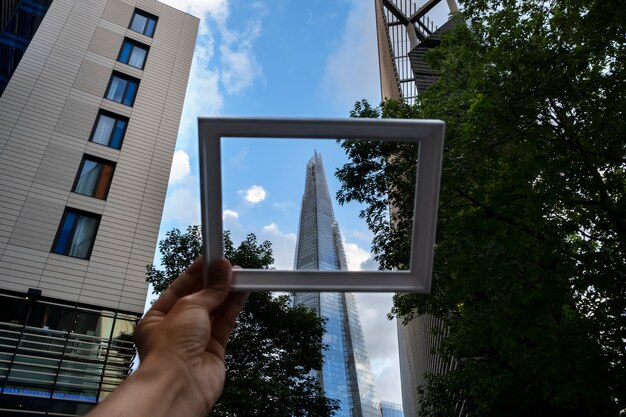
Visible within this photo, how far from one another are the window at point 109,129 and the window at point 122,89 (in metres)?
0.70

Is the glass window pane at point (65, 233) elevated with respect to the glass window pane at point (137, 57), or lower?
lower

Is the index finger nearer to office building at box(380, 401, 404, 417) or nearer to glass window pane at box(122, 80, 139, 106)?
glass window pane at box(122, 80, 139, 106)

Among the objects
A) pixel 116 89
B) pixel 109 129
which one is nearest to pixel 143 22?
pixel 116 89

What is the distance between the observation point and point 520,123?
5789 millimetres

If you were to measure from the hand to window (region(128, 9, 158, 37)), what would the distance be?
17.0 m

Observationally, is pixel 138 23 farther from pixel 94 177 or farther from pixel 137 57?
pixel 94 177

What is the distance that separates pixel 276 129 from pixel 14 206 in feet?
39.1

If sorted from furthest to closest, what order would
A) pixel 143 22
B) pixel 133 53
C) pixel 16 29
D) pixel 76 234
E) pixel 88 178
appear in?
pixel 143 22
pixel 133 53
pixel 16 29
pixel 88 178
pixel 76 234

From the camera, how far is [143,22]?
631 inches

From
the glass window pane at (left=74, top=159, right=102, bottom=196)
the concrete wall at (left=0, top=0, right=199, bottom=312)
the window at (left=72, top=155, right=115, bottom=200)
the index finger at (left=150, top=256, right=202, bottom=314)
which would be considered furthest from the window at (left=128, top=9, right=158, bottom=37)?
the index finger at (left=150, top=256, right=202, bottom=314)

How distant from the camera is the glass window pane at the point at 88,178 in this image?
38.7 feet

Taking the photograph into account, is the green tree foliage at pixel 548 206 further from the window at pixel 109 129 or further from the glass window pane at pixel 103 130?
the glass window pane at pixel 103 130

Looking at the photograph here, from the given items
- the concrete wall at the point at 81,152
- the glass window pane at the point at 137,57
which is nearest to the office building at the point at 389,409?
the concrete wall at the point at 81,152

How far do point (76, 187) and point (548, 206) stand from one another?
39.1 ft
